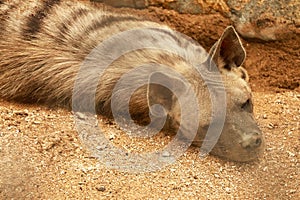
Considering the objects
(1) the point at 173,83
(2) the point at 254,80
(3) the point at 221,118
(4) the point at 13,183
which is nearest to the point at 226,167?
(3) the point at 221,118

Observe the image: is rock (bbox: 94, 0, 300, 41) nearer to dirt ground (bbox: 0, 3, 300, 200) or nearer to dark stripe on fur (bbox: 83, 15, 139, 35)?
dark stripe on fur (bbox: 83, 15, 139, 35)

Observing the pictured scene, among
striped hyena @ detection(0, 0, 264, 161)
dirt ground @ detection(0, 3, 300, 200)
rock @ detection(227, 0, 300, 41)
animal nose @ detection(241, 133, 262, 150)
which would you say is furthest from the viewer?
rock @ detection(227, 0, 300, 41)

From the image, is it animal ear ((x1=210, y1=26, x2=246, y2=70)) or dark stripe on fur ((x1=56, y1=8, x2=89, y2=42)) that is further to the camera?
dark stripe on fur ((x1=56, y1=8, x2=89, y2=42))

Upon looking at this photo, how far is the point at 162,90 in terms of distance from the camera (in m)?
3.25

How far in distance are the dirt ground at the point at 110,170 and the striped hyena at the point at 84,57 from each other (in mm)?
126

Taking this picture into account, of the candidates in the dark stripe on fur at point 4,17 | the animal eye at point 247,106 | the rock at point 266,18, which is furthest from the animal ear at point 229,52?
the dark stripe on fur at point 4,17

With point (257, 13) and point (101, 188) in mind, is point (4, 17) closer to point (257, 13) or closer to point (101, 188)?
point (101, 188)

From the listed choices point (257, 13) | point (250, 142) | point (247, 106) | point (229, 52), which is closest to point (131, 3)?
point (257, 13)

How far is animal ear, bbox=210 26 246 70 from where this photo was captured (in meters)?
3.26

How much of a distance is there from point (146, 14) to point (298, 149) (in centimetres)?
170

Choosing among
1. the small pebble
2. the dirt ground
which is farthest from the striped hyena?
the small pebble

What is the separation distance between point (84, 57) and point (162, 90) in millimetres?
559

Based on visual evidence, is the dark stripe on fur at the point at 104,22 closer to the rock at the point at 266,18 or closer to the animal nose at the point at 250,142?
the rock at the point at 266,18

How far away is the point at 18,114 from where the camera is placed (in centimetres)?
331
